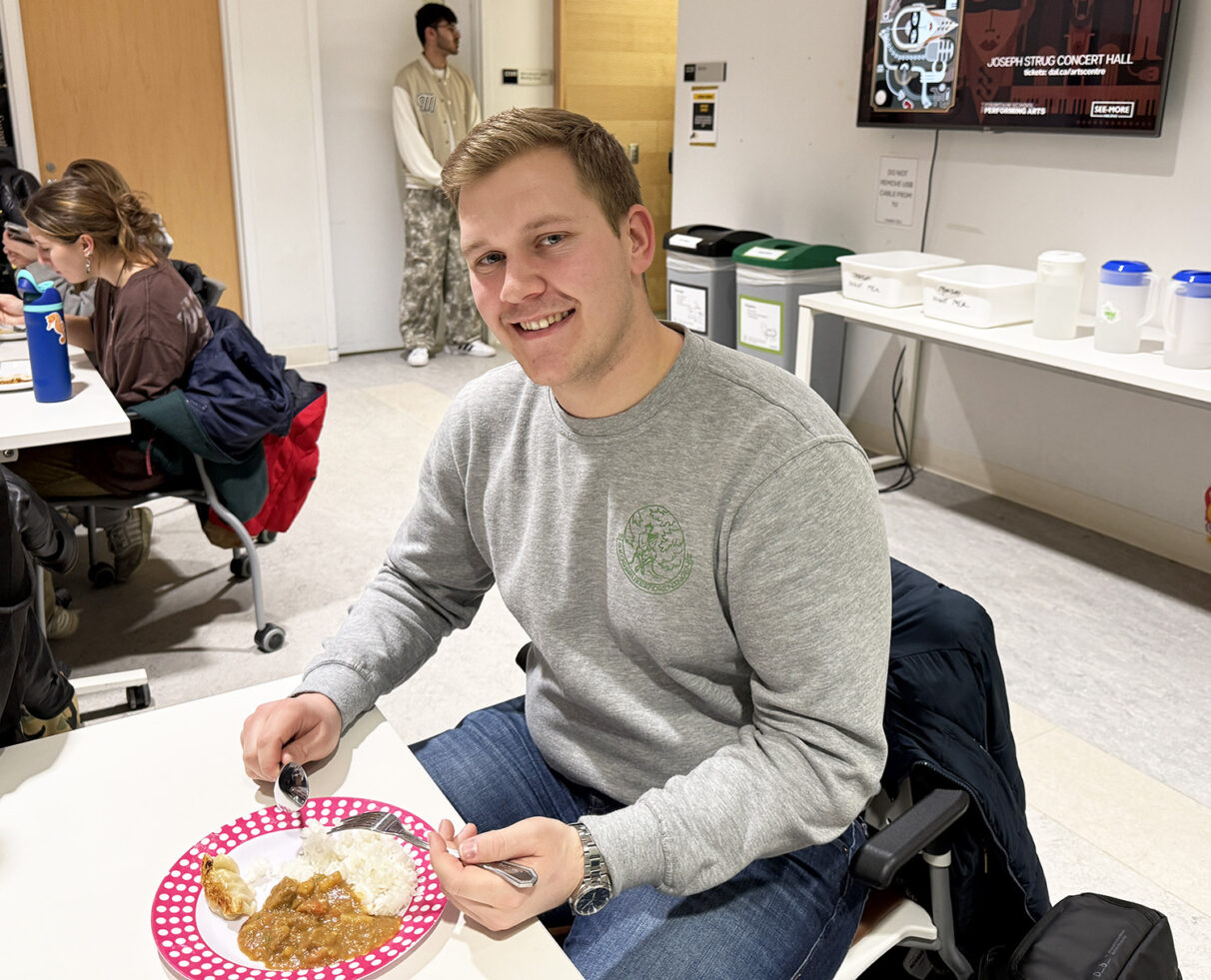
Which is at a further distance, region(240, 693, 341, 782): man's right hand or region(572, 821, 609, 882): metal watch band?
region(240, 693, 341, 782): man's right hand

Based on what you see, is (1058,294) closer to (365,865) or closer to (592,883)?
(592,883)

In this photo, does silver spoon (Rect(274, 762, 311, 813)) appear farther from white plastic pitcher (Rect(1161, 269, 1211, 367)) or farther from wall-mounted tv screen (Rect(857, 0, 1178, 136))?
wall-mounted tv screen (Rect(857, 0, 1178, 136))

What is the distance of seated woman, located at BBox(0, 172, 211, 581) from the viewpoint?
8.55ft

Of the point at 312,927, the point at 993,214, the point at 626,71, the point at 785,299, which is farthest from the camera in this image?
the point at 626,71

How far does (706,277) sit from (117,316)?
257 centimetres

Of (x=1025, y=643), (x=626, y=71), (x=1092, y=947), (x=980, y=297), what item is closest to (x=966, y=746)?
(x=1092, y=947)

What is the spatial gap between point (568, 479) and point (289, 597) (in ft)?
7.13

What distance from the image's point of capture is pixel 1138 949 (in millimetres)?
1188

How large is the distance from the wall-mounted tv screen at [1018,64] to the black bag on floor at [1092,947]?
8.89ft

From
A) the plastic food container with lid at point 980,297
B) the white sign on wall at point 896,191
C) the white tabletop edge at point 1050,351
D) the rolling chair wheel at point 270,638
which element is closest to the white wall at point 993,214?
the white sign on wall at point 896,191

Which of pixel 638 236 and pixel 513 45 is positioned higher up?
pixel 513 45

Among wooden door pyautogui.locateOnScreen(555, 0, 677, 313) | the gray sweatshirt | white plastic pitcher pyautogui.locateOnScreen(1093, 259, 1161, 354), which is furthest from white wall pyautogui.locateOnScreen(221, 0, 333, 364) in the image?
the gray sweatshirt

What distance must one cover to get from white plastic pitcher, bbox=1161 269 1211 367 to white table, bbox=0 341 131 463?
8.56 ft

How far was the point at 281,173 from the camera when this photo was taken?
18.4 feet
